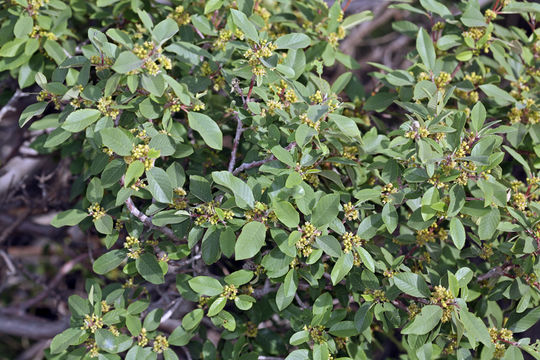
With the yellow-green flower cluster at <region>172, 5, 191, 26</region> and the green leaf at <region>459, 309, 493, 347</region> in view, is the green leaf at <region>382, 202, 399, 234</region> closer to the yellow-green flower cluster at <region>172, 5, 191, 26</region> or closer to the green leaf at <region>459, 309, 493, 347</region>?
the green leaf at <region>459, 309, 493, 347</region>

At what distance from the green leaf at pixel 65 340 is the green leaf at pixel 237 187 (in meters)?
0.64

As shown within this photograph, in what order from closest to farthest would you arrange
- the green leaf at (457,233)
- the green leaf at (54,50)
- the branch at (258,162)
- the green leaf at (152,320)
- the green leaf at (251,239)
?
the green leaf at (251,239), the green leaf at (457,233), the branch at (258,162), the green leaf at (152,320), the green leaf at (54,50)

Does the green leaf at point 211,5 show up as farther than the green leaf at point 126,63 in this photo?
Yes

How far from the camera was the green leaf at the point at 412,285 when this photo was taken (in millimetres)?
1513

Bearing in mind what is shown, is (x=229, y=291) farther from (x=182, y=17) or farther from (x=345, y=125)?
(x=182, y=17)

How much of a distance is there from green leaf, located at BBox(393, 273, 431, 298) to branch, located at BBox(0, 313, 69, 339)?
169 cm

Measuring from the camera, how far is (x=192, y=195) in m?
1.62

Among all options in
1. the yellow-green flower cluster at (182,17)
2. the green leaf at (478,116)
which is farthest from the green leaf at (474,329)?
the yellow-green flower cluster at (182,17)

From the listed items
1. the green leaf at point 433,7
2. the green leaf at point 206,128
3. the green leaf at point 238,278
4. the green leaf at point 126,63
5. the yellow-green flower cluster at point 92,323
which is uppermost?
the green leaf at point 433,7

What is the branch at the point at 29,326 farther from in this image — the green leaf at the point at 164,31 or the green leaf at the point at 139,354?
the green leaf at the point at 164,31

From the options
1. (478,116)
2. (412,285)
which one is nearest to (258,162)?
(412,285)

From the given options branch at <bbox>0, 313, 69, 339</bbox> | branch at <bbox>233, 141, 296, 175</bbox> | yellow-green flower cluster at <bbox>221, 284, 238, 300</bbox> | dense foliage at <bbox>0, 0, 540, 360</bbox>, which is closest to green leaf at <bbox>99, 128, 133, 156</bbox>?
dense foliage at <bbox>0, 0, 540, 360</bbox>

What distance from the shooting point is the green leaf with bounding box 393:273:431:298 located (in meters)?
1.51

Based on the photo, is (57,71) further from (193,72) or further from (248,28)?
(248,28)
